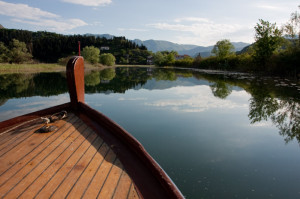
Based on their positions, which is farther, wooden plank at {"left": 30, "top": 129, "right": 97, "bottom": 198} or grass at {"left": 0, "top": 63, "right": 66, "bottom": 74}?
grass at {"left": 0, "top": 63, "right": 66, "bottom": 74}

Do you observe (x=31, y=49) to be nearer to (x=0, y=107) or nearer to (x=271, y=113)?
(x=0, y=107)

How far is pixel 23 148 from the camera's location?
304 cm

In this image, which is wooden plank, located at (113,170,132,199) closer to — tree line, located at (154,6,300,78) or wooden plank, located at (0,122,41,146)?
wooden plank, located at (0,122,41,146)

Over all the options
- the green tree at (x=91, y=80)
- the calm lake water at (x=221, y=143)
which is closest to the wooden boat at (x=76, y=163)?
the calm lake water at (x=221, y=143)

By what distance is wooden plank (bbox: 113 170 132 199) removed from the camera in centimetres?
209

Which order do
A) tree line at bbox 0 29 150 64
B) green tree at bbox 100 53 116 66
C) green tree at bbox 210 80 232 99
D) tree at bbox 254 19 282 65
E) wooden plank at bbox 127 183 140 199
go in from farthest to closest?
1. tree line at bbox 0 29 150 64
2. green tree at bbox 100 53 116 66
3. tree at bbox 254 19 282 65
4. green tree at bbox 210 80 232 99
5. wooden plank at bbox 127 183 140 199

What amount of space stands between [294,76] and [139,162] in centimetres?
2906

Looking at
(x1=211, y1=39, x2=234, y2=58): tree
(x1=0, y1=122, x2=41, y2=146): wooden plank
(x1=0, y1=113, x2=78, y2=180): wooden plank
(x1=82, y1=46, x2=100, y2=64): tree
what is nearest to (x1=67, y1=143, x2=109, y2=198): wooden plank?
(x1=0, y1=113, x2=78, y2=180): wooden plank

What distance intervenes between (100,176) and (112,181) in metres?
0.18

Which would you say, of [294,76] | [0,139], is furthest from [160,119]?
[294,76]

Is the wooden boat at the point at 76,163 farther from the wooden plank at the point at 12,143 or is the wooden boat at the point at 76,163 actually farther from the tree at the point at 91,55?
the tree at the point at 91,55

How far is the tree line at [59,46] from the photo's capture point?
8031 cm

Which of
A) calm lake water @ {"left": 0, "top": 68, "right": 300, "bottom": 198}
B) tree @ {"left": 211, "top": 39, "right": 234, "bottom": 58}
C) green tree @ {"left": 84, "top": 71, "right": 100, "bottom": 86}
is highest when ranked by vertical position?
tree @ {"left": 211, "top": 39, "right": 234, "bottom": 58}

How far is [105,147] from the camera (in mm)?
3197
